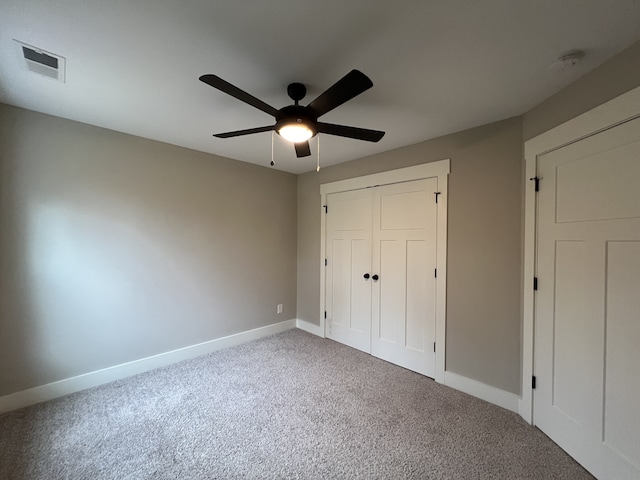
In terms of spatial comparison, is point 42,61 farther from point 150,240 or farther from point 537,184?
point 537,184

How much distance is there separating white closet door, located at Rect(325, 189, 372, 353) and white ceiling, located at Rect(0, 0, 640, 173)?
130cm

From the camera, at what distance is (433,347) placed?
2582 mm

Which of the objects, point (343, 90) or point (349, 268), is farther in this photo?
point (349, 268)

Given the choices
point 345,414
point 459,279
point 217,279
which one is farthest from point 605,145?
point 217,279

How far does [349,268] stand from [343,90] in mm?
2428

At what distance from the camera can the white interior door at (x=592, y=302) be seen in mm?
1364

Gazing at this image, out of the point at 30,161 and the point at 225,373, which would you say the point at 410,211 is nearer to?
the point at 225,373

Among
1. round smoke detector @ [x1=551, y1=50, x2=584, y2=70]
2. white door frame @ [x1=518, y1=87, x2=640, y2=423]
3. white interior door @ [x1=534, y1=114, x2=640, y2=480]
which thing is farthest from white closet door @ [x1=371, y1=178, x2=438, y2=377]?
round smoke detector @ [x1=551, y1=50, x2=584, y2=70]

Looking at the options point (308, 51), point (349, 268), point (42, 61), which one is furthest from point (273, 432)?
point (42, 61)

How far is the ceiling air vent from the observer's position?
1457 millimetres

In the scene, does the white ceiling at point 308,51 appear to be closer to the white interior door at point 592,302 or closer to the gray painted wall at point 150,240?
the gray painted wall at point 150,240

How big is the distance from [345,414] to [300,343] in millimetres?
1478

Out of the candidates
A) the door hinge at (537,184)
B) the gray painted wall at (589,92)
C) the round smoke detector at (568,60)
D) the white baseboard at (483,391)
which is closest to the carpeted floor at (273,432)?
the white baseboard at (483,391)

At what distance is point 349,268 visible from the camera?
341cm
